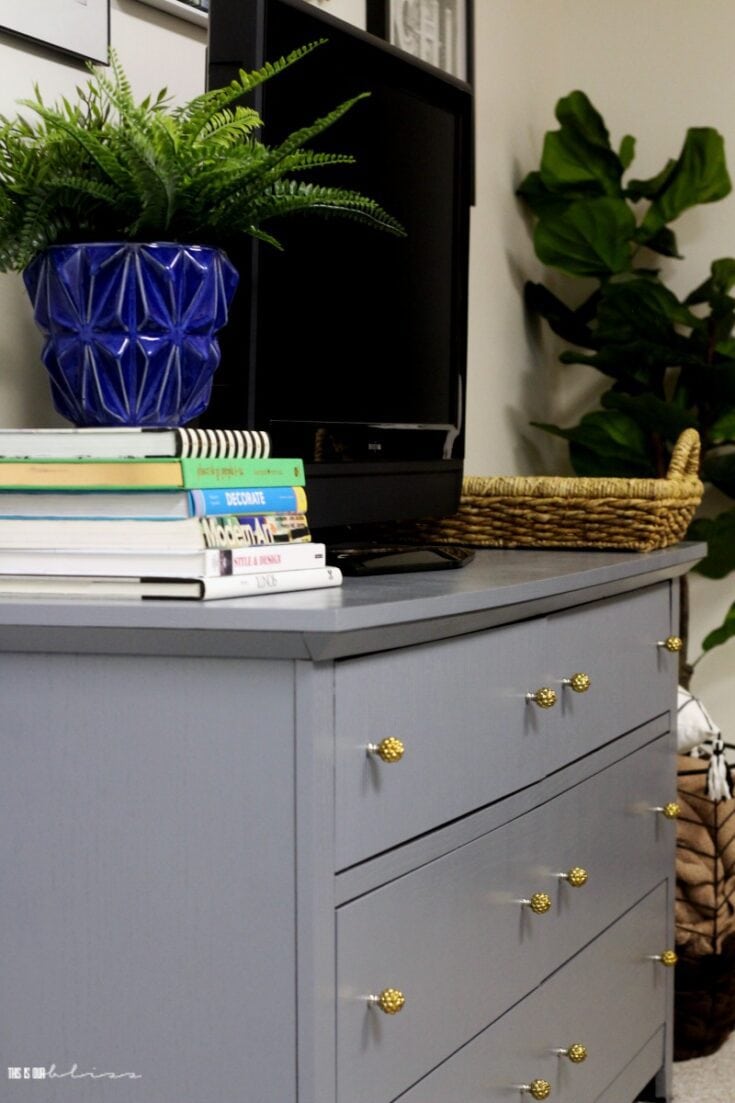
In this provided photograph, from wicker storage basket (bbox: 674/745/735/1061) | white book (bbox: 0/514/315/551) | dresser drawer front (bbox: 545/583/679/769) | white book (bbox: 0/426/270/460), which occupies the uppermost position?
white book (bbox: 0/426/270/460)

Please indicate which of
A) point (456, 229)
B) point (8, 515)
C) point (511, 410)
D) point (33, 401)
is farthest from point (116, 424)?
point (511, 410)

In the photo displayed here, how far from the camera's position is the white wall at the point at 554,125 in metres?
2.74

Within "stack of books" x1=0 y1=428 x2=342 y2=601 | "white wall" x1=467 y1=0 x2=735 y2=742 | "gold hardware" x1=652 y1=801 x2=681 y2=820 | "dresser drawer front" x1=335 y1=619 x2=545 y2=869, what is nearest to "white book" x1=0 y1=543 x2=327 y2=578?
"stack of books" x1=0 y1=428 x2=342 y2=601

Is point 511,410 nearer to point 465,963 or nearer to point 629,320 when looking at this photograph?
point 629,320

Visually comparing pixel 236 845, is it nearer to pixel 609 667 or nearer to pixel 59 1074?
pixel 59 1074

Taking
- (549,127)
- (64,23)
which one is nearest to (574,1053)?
(64,23)

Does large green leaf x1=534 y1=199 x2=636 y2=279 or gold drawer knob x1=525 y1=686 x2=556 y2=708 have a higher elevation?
large green leaf x1=534 y1=199 x2=636 y2=279

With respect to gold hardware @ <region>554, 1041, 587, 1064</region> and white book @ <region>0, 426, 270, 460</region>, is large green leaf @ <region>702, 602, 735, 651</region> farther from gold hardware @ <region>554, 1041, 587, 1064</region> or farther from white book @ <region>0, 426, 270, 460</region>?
white book @ <region>0, 426, 270, 460</region>

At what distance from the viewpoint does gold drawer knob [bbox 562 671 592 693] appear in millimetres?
1514

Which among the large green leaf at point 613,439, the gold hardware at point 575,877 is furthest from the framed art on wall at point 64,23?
the large green leaf at point 613,439

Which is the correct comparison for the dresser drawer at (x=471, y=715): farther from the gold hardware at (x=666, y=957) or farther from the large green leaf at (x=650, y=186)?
the large green leaf at (x=650, y=186)

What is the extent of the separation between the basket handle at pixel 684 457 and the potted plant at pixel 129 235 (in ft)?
3.04

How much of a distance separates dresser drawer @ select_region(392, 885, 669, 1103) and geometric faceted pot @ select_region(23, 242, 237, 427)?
A: 23.7 inches

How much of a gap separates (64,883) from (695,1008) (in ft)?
4.55
